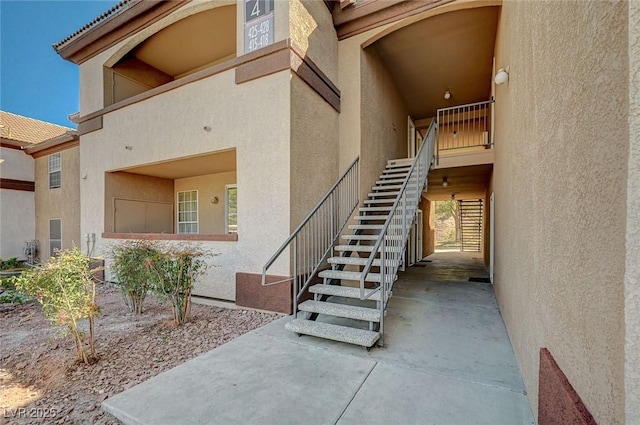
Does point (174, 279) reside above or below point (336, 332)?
above

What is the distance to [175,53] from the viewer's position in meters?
8.36

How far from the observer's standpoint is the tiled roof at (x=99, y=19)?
7258mm

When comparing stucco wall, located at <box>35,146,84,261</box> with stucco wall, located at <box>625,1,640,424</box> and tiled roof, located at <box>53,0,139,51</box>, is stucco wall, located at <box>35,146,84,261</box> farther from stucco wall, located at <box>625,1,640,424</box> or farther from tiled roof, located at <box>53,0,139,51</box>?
stucco wall, located at <box>625,1,640,424</box>

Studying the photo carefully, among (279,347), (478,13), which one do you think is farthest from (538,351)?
(478,13)

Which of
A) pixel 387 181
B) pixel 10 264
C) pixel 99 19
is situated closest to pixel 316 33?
pixel 387 181

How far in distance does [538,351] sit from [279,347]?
2.66 meters

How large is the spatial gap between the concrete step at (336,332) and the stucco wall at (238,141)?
4.24 feet

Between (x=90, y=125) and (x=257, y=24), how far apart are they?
5.82 meters

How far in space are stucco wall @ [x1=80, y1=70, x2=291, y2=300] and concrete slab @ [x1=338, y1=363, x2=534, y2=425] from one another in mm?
2747

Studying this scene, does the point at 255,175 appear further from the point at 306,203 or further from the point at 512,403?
the point at 512,403

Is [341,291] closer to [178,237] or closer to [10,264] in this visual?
[178,237]

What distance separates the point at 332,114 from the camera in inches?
253

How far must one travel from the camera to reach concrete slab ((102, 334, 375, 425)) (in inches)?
92.5

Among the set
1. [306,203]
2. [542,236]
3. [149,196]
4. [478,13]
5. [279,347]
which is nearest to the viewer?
[542,236]
